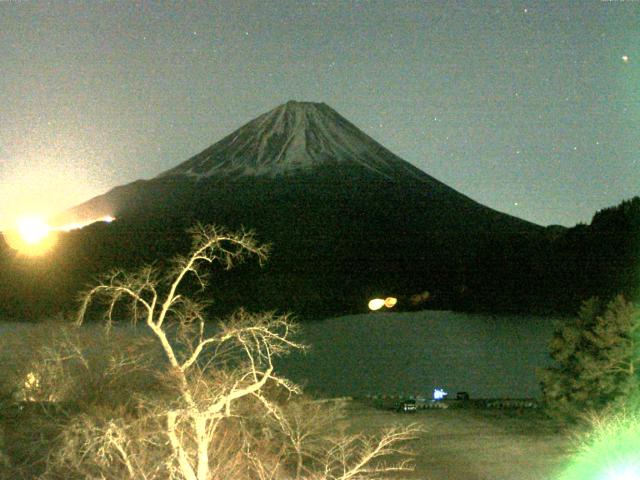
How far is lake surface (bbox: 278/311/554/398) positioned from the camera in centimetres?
2941

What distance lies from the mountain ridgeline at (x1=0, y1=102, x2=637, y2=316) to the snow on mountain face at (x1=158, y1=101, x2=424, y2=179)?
0.21m

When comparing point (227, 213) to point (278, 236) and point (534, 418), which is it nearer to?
point (278, 236)

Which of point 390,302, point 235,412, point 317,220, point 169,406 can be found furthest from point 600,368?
point 317,220

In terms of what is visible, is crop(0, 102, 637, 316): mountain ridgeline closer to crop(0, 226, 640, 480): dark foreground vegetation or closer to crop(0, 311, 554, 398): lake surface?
crop(0, 311, 554, 398): lake surface

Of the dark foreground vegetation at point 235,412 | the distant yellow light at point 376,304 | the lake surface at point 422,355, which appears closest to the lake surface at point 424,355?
the lake surface at point 422,355

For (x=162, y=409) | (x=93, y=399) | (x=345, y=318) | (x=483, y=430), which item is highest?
(x=162, y=409)

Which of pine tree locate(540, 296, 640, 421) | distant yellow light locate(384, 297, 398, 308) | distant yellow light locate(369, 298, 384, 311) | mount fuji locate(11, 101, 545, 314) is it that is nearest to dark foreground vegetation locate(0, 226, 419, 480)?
pine tree locate(540, 296, 640, 421)

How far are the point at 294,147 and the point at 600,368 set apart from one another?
323ft

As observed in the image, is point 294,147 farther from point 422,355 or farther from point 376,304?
point 422,355

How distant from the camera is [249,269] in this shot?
75000mm

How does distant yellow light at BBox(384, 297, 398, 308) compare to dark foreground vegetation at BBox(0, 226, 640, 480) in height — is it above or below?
below

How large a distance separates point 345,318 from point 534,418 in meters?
40.6

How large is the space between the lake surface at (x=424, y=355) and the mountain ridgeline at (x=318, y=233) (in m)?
3.20

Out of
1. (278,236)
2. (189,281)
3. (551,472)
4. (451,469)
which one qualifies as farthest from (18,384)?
(278,236)
